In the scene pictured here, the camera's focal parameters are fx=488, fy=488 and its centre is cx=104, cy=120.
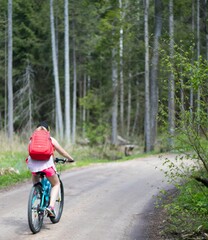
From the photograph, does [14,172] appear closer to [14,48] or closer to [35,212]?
[35,212]

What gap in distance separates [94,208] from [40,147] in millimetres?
3065

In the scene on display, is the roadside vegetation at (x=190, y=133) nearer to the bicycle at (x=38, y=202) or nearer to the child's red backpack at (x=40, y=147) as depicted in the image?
the child's red backpack at (x=40, y=147)

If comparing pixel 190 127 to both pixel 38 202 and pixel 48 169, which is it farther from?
pixel 38 202

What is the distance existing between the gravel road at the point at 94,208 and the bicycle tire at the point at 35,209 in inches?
5.4

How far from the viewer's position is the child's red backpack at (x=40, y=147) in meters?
7.90

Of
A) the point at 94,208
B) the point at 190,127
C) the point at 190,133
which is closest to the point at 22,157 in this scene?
the point at 94,208

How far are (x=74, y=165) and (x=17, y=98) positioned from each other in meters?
23.6

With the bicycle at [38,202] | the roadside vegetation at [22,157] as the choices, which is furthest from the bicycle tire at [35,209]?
the roadside vegetation at [22,157]

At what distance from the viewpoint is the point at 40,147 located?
7.93 metres

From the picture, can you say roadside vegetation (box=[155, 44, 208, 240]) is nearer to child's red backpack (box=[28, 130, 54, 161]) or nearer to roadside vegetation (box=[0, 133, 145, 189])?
child's red backpack (box=[28, 130, 54, 161])

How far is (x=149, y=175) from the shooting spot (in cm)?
1678

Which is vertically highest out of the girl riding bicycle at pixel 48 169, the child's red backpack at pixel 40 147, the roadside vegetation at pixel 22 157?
the child's red backpack at pixel 40 147

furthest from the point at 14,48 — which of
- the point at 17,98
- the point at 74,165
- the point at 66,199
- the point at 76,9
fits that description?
the point at 66,199

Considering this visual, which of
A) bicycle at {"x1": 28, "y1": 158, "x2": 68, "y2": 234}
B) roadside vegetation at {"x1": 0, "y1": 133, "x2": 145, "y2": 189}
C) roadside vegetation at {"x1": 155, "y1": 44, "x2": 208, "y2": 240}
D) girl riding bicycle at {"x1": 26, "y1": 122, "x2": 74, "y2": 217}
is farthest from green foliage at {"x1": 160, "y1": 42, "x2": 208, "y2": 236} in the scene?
roadside vegetation at {"x1": 0, "y1": 133, "x2": 145, "y2": 189}
